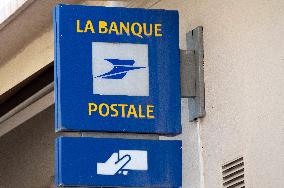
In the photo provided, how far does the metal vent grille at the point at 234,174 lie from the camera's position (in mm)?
7504

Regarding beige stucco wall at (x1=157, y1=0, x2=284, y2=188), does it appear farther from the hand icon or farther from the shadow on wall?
the shadow on wall

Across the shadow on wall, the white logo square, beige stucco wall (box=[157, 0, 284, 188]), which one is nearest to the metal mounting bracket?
beige stucco wall (box=[157, 0, 284, 188])

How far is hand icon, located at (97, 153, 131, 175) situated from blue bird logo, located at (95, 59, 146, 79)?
560 millimetres

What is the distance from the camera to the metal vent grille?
7.50m

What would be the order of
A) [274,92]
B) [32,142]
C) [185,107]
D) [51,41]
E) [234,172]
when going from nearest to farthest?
[274,92]
[234,172]
[185,107]
[51,41]
[32,142]

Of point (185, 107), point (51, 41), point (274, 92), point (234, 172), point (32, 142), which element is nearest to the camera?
point (274, 92)

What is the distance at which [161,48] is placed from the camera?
25.2ft

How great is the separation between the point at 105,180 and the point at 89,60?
82 cm

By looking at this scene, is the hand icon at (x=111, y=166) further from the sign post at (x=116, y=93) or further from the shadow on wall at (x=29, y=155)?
the shadow on wall at (x=29, y=155)

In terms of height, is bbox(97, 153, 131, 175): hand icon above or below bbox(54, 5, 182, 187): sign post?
below

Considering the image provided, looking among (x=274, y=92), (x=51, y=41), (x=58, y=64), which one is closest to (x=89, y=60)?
(x=58, y=64)

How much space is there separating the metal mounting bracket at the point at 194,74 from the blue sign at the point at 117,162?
0.56 m

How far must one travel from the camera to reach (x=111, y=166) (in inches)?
288

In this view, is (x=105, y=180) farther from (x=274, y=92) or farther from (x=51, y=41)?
(x=51, y=41)
